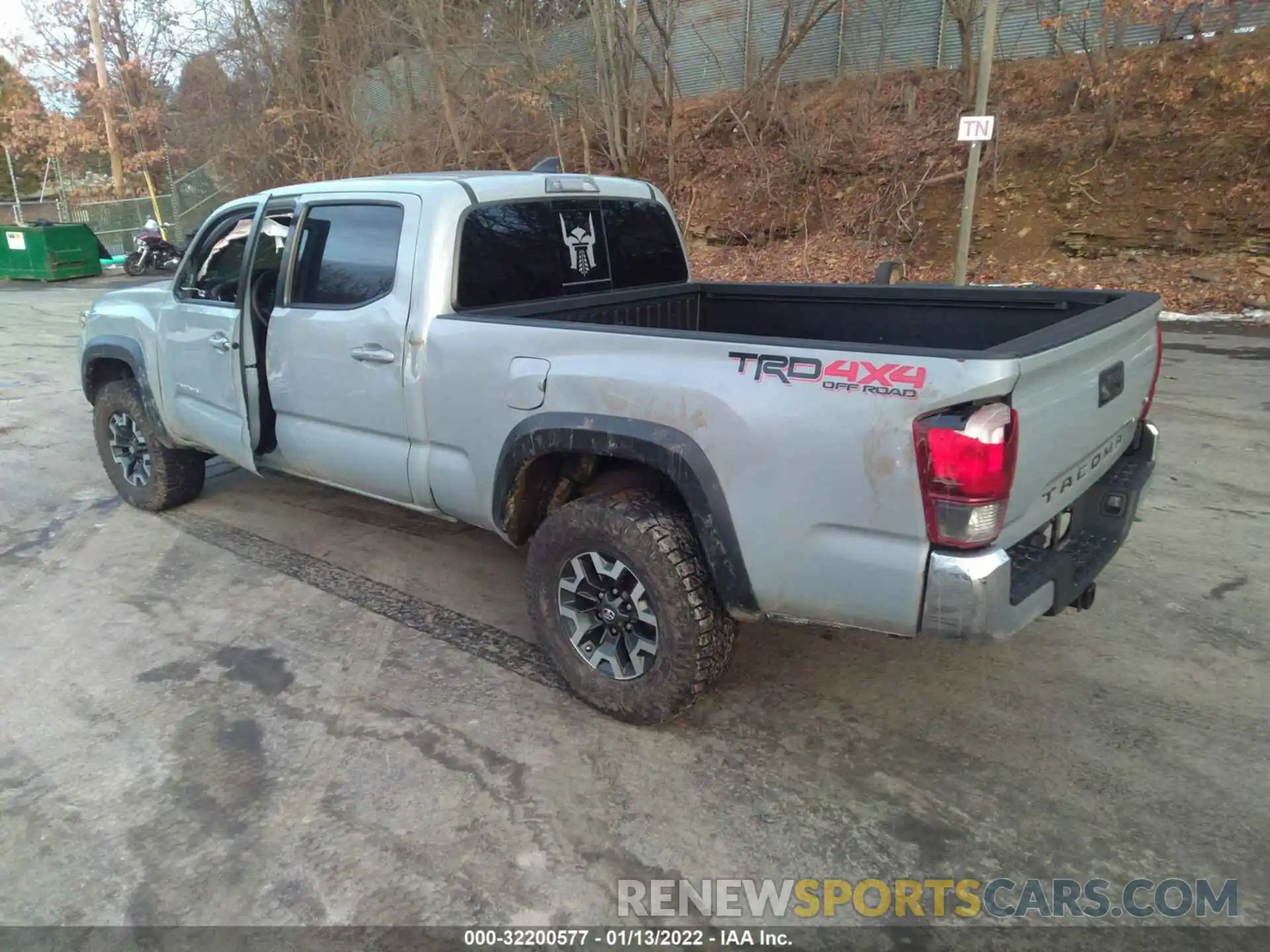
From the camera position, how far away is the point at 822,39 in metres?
17.9

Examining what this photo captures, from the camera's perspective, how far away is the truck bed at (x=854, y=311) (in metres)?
3.58

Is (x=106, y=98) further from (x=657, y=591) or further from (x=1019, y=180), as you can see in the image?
(x=657, y=591)

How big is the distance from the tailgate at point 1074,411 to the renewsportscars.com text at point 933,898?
0.96 metres

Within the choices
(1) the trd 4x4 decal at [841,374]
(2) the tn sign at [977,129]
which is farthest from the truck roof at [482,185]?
(2) the tn sign at [977,129]

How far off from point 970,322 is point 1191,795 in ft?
6.48

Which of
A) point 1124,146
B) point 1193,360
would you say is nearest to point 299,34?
point 1124,146

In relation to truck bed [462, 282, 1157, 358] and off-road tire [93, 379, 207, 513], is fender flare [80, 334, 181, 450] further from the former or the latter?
truck bed [462, 282, 1157, 358]

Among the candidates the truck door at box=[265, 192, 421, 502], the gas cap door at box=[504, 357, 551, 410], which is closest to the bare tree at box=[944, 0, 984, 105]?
the truck door at box=[265, 192, 421, 502]

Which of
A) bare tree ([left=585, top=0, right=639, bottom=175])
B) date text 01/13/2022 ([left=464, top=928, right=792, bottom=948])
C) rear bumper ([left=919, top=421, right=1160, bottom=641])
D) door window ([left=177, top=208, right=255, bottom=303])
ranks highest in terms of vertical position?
bare tree ([left=585, top=0, right=639, bottom=175])

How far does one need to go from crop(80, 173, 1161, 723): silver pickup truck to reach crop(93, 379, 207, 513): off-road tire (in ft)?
0.75

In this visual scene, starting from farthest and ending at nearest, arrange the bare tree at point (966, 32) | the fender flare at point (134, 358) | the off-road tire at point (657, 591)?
the bare tree at point (966, 32) → the fender flare at point (134, 358) → the off-road tire at point (657, 591)

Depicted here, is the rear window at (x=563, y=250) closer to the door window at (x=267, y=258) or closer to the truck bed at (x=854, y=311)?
the truck bed at (x=854, y=311)

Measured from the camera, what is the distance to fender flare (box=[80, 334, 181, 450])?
520 cm

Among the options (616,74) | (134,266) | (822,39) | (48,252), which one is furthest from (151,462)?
(48,252)
